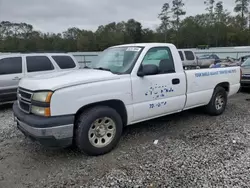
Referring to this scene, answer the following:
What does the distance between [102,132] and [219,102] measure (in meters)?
3.52

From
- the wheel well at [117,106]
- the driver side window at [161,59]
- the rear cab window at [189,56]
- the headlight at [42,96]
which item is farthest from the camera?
the rear cab window at [189,56]

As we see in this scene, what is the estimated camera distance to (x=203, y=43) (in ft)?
207

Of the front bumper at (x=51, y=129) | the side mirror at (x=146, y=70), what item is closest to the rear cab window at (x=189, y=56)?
the side mirror at (x=146, y=70)

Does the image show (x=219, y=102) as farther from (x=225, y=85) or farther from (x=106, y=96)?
(x=106, y=96)

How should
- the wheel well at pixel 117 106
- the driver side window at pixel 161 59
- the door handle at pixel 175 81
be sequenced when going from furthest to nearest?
the door handle at pixel 175 81
the driver side window at pixel 161 59
the wheel well at pixel 117 106

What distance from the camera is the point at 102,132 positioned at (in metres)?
3.77

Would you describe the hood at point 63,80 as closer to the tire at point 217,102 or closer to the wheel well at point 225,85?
the tire at point 217,102

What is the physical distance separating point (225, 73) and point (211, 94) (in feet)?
2.46

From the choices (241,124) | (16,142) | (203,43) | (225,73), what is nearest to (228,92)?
(225,73)

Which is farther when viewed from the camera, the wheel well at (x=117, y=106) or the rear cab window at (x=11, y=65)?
the rear cab window at (x=11, y=65)

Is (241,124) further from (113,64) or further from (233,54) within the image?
(233,54)

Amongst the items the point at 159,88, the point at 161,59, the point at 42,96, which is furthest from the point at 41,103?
the point at 161,59

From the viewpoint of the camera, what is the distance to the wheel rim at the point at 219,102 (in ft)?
19.2

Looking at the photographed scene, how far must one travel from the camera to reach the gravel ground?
3062 mm
